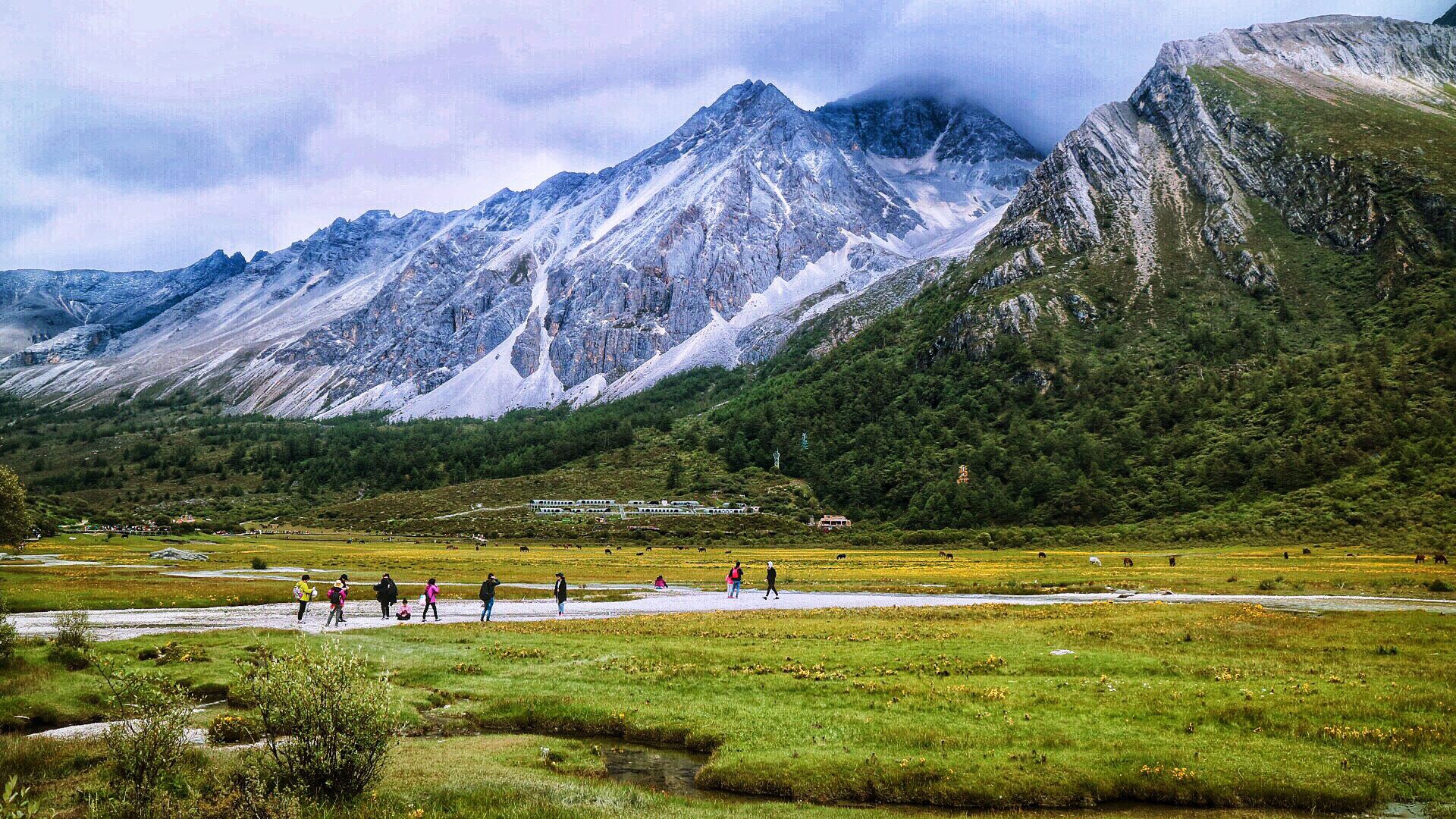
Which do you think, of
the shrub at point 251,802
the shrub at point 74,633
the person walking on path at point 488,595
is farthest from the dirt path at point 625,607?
the shrub at point 251,802

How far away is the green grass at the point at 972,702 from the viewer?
1703cm

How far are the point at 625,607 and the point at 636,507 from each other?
132310 millimetres

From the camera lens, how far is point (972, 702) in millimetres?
22688

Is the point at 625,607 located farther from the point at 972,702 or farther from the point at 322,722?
the point at 322,722

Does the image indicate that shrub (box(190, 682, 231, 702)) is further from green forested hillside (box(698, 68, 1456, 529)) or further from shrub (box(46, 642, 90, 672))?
green forested hillside (box(698, 68, 1456, 529))

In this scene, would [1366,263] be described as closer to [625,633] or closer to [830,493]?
[830,493]

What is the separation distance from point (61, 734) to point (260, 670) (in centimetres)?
1024

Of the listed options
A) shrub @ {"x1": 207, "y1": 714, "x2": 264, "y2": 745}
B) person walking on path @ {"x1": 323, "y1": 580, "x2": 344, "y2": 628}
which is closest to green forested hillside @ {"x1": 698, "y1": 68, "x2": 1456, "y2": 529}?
person walking on path @ {"x1": 323, "y1": 580, "x2": 344, "y2": 628}

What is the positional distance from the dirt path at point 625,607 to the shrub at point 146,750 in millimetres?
22704

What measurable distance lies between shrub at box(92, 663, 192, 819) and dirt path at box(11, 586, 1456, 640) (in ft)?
74.5

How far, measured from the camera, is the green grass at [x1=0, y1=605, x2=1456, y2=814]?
17031 mm

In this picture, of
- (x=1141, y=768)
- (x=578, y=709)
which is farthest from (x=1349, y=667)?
(x=578, y=709)

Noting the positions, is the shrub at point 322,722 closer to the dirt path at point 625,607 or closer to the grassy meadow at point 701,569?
the dirt path at point 625,607

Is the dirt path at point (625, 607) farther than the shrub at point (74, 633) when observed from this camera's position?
Yes
